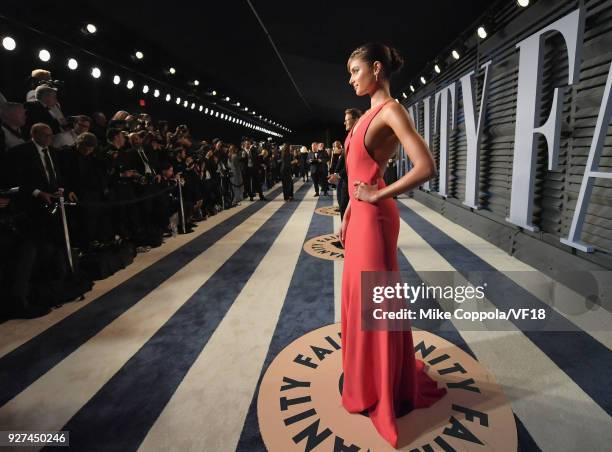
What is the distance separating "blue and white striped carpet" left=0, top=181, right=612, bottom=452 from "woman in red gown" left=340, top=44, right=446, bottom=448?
2.06ft

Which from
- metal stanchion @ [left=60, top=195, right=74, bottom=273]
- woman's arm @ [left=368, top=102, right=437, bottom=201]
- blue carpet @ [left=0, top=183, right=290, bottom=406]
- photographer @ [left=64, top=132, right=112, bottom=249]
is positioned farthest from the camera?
photographer @ [left=64, top=132, right=112, bottom=249]

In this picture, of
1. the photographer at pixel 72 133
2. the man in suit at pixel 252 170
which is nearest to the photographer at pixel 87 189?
the photographer at pixel 72 133

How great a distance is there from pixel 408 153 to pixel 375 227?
1.29 ft

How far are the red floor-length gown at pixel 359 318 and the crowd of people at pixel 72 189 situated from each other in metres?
3.09

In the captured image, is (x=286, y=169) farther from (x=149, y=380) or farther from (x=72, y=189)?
(x=149, y=380)

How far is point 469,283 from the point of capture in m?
3.93

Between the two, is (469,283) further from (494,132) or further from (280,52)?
(280,52)

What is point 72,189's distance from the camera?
448 centimetres

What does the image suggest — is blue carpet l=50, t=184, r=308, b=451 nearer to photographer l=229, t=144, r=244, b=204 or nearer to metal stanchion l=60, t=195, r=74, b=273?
metal stanchion l=60, t=195, r=74, b=273

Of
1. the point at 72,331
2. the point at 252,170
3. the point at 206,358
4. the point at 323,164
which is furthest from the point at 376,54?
the point at 323,164

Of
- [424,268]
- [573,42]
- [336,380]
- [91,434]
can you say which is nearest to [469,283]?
[424,268]

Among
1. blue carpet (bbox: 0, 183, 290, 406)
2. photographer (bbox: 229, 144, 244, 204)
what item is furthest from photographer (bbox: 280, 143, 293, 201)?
blue carpet (bbox: 0, 183, 290, 406)

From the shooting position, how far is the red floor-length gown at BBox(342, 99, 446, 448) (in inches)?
67.6

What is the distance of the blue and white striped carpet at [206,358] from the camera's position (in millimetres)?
1888
